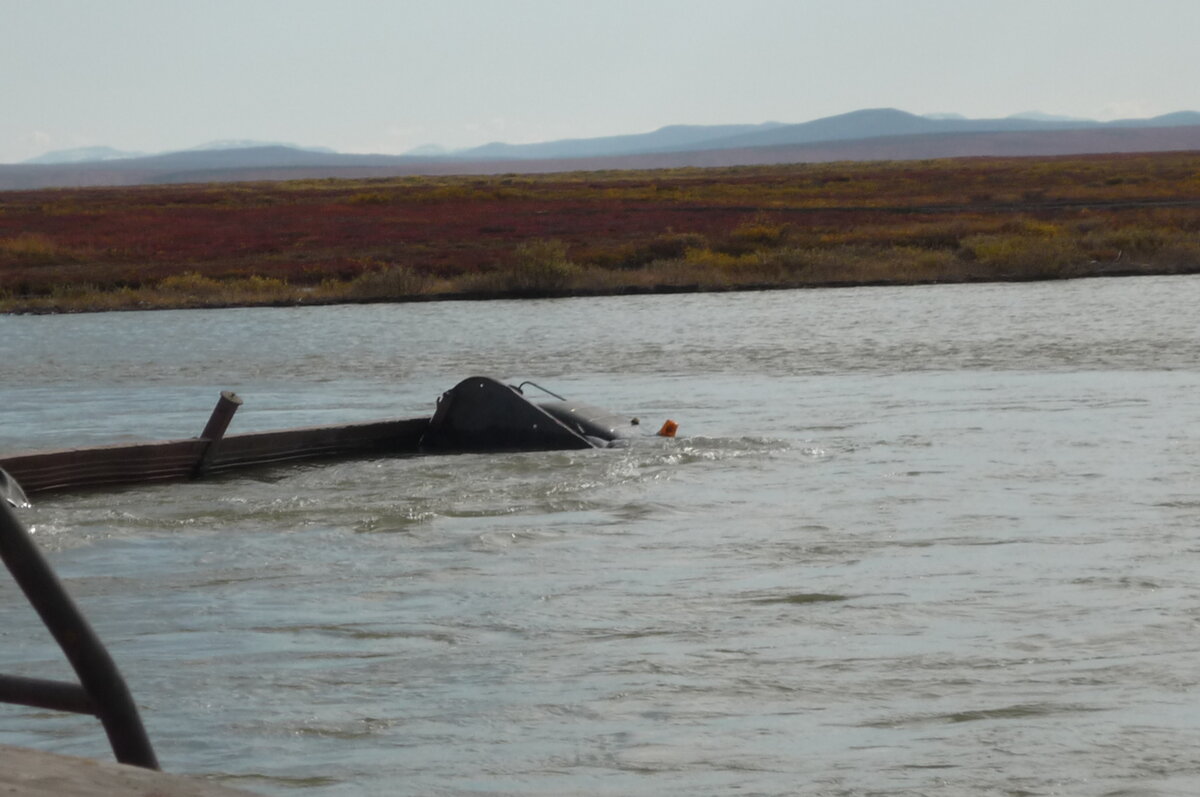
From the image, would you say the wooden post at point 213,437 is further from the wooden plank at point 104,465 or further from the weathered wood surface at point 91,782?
the weathered wood surface at point 91,782

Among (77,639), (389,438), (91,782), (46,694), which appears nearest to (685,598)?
(91,782)

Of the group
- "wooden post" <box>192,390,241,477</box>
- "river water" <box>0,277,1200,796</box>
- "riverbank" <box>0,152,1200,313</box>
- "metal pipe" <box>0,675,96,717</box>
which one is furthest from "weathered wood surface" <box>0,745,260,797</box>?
"riverbank" <box>0,152,1200,313</box>

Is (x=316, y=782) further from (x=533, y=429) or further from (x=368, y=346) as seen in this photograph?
(x=368, y=346)

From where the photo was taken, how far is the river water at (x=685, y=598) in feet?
19.2

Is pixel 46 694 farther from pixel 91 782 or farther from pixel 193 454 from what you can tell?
pixel 193 454

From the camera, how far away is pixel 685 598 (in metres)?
8.34

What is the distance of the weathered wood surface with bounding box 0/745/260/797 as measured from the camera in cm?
357

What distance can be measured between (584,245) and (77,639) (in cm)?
4117

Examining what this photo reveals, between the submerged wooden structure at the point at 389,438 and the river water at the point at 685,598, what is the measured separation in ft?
0.93

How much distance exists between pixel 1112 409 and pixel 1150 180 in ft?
202

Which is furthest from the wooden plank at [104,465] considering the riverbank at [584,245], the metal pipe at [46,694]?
the riverbank at [584,245]

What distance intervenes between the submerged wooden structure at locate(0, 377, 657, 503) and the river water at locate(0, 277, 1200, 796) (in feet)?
0.93

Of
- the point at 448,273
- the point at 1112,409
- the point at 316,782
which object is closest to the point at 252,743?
the point at 316,782

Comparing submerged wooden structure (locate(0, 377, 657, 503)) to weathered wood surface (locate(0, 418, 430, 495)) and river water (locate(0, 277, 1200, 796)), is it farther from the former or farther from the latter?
river water (locate(0, 277, 1200, 796))
